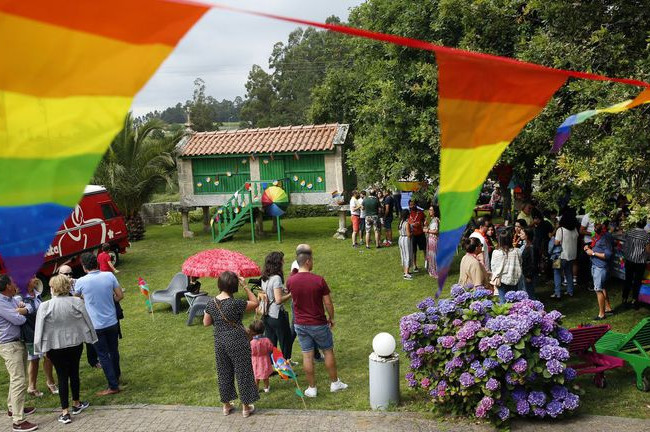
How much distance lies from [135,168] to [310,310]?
18228 millimetres

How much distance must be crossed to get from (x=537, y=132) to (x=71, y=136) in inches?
305

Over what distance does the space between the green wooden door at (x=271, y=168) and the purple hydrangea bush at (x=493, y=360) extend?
49.6 ft

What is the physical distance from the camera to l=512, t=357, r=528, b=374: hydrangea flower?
19.2 feet

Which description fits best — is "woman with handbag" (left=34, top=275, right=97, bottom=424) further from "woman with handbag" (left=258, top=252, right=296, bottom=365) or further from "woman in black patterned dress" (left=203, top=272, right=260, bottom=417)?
"woman with handbag" (left=258, top=252, right=296, bottom=365)

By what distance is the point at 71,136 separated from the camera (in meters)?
2.54

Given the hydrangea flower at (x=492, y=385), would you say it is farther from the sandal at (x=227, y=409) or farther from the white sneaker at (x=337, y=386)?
the sandal at (x=227, y=409)

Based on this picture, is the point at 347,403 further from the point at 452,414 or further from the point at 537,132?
the point at 537,132

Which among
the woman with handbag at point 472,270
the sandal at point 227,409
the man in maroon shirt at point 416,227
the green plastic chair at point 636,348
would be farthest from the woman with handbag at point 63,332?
the man in maroon shirt at point 416,227

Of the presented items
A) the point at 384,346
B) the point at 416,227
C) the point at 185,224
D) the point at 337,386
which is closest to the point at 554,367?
the point at 384,346

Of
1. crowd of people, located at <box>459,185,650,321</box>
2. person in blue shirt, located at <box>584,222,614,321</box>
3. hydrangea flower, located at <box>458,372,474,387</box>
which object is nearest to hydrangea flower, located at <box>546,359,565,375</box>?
hydrangea flower, located at <box>458,372,474,387</box>

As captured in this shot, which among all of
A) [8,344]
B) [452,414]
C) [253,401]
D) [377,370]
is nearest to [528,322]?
[452,414]

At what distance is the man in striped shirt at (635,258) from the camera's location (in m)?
9.54

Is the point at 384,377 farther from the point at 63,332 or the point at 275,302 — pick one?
the point at 63,332

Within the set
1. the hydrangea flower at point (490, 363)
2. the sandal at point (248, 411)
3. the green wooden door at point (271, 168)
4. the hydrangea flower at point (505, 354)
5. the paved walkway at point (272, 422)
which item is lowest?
the paved walkway at point (272, 422)
